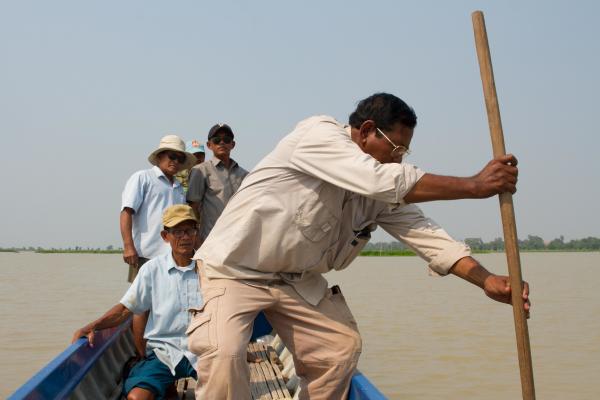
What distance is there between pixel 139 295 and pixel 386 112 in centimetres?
177

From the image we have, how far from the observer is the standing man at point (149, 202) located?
481cm

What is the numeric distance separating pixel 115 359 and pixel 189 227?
153 centimetres

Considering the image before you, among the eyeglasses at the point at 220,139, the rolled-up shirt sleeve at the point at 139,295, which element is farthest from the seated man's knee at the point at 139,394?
the eyeglasses at the point at 220,139

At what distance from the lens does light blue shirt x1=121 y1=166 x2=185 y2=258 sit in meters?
4.84

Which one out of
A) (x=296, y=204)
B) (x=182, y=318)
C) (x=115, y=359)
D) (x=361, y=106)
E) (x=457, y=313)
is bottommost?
(x=457, y=313)

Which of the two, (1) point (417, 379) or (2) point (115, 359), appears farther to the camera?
(1) point (417, 379)

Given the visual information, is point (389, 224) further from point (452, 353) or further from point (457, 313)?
point (457, 313)

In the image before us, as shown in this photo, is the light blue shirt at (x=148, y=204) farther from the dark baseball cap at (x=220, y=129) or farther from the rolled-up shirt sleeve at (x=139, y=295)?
the rolled-up shirt sleeve at (x=139, y=295)

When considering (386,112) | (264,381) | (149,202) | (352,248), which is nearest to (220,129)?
(149,202)

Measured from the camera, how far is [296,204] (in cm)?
243

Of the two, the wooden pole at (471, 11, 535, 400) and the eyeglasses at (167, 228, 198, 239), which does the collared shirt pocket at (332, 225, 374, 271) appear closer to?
the wooden pole at (471, 11, 535, 400)

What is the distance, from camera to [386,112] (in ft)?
7.95

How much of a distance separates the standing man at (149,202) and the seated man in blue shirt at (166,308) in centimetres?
127

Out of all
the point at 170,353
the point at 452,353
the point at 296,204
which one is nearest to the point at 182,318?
the point at 170,353
